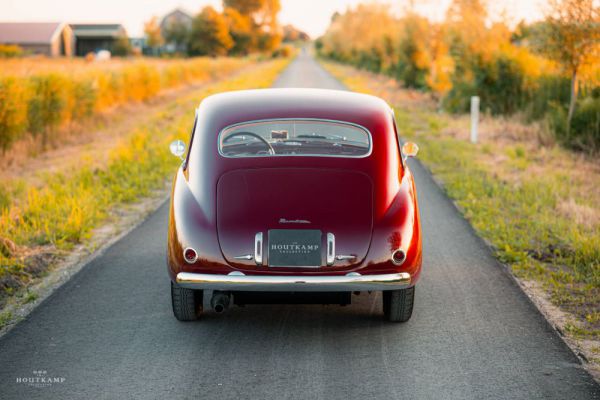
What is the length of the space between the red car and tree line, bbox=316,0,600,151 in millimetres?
10204

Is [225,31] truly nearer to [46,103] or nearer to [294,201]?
[46,103]

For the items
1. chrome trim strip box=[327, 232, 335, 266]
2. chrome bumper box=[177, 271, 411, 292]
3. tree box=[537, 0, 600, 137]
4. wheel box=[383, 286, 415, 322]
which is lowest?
wheel box=[383, 286, 415, 322]

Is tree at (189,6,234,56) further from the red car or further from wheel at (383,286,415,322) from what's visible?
wheel at (383,286,415,322)

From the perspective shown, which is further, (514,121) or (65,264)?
(514,121)

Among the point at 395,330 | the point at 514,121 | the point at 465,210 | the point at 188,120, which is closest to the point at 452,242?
the point at 465,210

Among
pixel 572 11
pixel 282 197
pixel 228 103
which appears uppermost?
pixel 572 11

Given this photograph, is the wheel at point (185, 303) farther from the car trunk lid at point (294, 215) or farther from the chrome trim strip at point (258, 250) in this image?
the chrome trim strip at point (258, 250)

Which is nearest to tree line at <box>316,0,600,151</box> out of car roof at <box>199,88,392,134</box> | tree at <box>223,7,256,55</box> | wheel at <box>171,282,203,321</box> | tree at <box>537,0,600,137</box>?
tree at <box>537,0,600,137</box>

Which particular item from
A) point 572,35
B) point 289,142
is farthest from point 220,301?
point 572,35

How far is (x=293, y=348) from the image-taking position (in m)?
4.74

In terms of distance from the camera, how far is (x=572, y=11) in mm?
14086

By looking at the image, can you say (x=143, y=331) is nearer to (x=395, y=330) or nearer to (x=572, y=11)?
(x=395, y=330)

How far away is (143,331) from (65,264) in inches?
87.9

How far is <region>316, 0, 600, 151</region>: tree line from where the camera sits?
14.3 m
